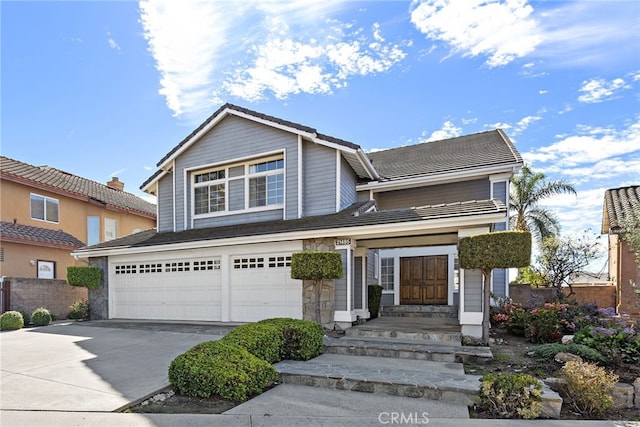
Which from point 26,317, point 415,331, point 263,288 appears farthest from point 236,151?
point 26,317

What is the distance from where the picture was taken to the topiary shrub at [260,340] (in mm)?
6488

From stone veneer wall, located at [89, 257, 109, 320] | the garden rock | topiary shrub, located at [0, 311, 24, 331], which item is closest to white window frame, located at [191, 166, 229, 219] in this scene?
stone veneer wall, located at [89, 257, 109, 320]

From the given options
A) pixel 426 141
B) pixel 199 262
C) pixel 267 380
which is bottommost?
pixel 267 380

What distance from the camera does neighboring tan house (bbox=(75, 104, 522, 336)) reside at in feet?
34.3

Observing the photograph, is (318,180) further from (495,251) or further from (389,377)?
(389,377)

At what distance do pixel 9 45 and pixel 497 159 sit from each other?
15.5 metres

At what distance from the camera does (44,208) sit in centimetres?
1788

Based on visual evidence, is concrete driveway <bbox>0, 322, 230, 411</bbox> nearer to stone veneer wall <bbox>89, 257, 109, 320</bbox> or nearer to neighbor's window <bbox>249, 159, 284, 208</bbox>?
stone veneer wall <bbox>89, 257, 109, 320</bbox>

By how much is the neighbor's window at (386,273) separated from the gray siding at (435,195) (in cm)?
198

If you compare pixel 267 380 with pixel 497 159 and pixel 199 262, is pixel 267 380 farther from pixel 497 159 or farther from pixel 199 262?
pixel 497 159

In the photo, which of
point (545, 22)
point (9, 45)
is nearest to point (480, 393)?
point (545, 22)

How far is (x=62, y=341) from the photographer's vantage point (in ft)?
30.9

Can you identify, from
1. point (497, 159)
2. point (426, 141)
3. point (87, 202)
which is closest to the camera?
point (497, 159)

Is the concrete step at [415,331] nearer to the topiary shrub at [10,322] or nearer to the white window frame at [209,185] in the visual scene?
the white window frame at [209,185]
